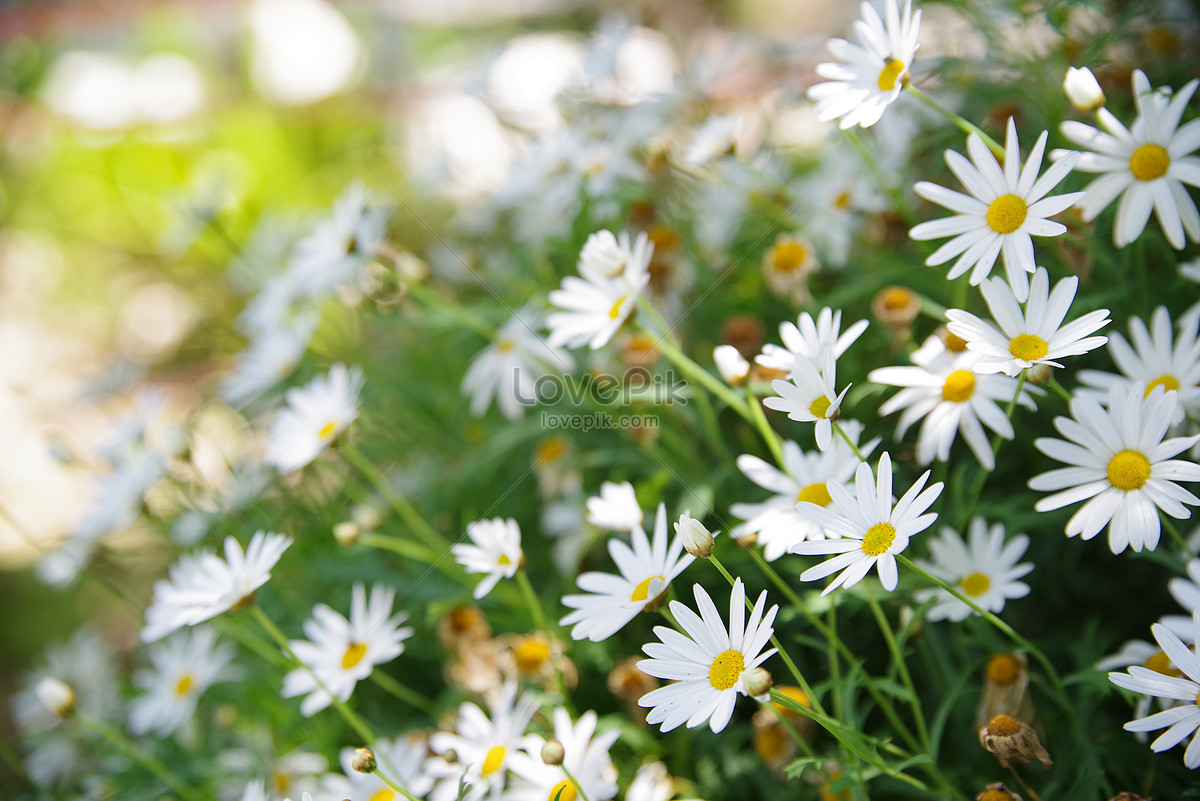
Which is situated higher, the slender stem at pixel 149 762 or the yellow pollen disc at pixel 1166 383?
the yellow pollen disc at pixel 1166 383

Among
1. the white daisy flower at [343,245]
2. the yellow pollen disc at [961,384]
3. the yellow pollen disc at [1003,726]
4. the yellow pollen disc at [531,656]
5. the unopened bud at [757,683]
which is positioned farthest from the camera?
the white daisy flower at [343,245]

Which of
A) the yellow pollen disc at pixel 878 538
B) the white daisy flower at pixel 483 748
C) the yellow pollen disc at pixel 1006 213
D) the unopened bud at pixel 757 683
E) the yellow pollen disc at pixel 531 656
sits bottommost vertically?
the yellow pollen disc at pixel 531 656

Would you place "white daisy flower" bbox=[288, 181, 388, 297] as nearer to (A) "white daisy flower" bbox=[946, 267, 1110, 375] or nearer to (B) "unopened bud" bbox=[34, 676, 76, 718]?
(B) "unopened bud" bbox=[34, 676, 76, 718]

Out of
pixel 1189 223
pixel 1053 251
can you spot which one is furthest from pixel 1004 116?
pixel 1189 223

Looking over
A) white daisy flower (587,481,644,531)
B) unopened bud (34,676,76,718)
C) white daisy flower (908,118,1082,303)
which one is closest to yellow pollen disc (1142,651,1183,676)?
white daisy flower (908,118,1082,303)

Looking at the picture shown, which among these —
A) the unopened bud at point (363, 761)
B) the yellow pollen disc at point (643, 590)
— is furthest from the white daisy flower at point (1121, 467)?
the unopened bud at point (363, 761)

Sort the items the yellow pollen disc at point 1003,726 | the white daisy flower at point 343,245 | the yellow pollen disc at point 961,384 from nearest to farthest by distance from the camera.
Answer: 1. the yellow pollen disc at point 1003,726
2. the yellow pollen disc at point 961,384
3. the white daisy flower at point 343,245

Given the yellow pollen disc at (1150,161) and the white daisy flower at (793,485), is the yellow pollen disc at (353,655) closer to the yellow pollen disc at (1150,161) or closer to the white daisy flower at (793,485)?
the white daisy flower at (793,485)
